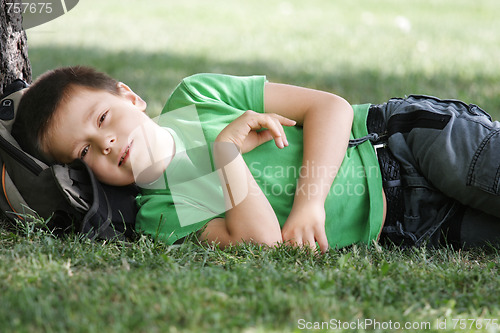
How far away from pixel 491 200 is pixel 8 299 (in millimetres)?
1884

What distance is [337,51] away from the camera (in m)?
6.86

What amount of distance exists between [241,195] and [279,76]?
3392 millimetres

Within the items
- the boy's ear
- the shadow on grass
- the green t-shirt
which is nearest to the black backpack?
the green t-shirt

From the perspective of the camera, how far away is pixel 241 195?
2.38 m

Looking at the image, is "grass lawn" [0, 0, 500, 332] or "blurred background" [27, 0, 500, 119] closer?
"grass lawn" [0, 0, 500, 332]

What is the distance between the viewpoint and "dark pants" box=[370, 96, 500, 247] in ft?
8.10

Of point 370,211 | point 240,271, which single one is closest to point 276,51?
point 370,211

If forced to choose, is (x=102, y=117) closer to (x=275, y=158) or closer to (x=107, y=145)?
(x=107, y=145)

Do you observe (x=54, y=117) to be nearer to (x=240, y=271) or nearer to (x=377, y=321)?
(x=240, y=271)

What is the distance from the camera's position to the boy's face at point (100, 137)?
2387 millimetres

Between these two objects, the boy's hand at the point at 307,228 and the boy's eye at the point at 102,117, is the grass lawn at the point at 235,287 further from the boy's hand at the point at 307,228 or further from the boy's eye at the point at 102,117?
the boy's eye at the point at 102,117

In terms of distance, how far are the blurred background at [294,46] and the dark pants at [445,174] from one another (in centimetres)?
198

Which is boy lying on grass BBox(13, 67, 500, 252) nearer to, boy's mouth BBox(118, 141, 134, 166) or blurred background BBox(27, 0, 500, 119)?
boy's mouth BBox(118, 141, 134, 166)

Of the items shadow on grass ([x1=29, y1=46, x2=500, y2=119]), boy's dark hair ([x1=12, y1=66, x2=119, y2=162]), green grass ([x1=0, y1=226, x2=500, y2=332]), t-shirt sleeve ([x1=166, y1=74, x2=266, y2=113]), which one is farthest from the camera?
shadow on grass ([x1=29, y1=46, x2=500, y2=119])
